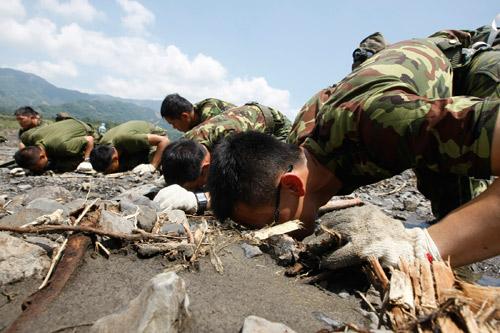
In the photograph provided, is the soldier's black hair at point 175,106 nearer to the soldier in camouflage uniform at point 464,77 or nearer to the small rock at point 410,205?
→ the small rock at point 410,205

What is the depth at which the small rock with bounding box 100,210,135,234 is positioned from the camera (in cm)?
161

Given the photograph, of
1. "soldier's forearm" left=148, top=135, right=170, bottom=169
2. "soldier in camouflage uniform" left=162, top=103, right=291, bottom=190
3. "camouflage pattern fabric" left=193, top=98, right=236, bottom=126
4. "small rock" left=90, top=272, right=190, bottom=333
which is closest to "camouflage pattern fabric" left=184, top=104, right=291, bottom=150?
"soldier in camouflage uniform" left=162, top=103, right=291, bottom=190

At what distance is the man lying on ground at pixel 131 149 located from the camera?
657cm

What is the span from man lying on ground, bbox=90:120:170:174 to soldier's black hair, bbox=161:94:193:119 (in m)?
0.63

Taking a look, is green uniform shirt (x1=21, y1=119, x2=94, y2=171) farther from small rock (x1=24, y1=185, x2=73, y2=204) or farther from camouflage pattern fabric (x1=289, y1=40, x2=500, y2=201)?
camouflage pattern fabric (x1=289, y1=40, x2=500, y2=201)

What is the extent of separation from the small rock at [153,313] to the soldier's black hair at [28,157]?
7110 mm

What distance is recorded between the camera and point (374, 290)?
152 centimetres

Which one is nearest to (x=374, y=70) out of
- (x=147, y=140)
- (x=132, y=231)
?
(x=132, y=231)

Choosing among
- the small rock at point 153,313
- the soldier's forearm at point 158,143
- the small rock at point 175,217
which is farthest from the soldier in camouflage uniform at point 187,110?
the small rock at point 153,313

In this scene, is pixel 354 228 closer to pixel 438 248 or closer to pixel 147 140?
pixel 438 248

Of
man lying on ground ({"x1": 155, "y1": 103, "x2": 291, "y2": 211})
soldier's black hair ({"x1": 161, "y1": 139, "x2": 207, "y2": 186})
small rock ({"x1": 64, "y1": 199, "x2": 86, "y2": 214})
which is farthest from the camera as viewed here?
soldier's black hair ({"x1": 161, "y1": 139, "x2": 207, "y2": 186})

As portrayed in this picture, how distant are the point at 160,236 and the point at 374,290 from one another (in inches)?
35.6

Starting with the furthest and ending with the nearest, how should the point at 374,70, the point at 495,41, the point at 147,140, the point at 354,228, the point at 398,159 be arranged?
the point at 147,140
the point at 495,41
the point at 374,70
the point at 398,159
the point at 354,228

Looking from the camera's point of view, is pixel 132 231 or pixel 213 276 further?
pixel 132 231
